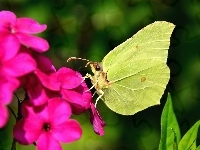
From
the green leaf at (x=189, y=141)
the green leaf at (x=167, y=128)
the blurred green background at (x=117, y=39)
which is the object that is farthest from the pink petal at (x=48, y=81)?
the blurred green background at (x=117, y=39)

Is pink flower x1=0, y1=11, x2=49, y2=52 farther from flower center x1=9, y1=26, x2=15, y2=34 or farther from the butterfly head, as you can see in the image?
the butterfly head

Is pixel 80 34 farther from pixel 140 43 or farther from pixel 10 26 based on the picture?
pixel 10 26

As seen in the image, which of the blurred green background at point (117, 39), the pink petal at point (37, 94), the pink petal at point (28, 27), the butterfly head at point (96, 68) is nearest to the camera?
the pink petal at point (37, 94)

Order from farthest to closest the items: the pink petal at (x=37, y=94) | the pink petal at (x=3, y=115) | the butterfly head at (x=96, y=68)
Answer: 1. the butterfly head at (x=96, y=68)
2. the pink petal at (x=37, y=94)
3. the pink petal at (x=3, y=115)

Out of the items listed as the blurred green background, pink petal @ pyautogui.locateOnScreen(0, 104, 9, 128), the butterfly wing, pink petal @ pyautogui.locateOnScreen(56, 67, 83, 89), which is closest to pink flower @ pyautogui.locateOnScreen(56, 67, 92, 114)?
pink petal @ pyautogui.locateOnScreen(56, 67, 83, 89)

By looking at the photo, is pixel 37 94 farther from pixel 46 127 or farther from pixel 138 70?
pixel 138 70

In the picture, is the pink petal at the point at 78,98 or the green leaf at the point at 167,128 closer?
the pink petal at the point at 78,98

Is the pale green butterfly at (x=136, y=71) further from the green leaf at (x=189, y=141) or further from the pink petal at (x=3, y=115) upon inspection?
the pink petal at (x=3, y=115)
